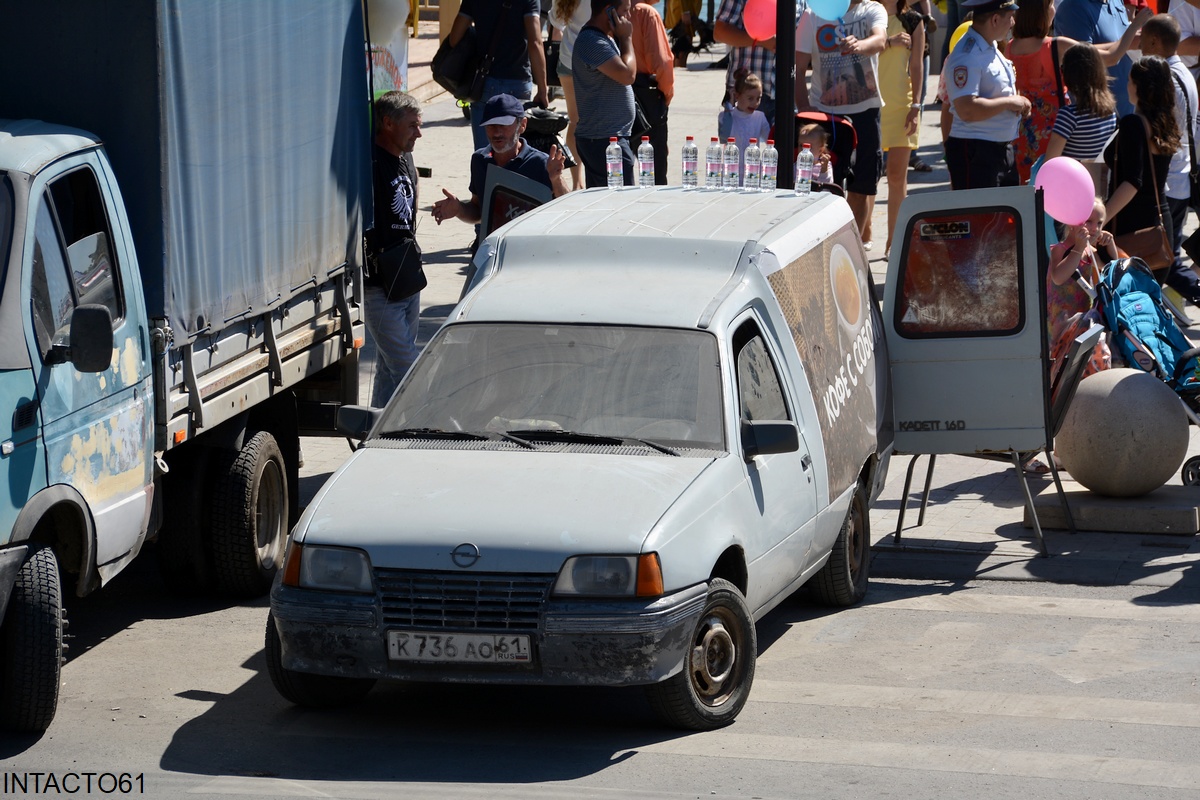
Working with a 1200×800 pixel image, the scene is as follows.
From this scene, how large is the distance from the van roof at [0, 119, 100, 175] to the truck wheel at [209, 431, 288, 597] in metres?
1.88

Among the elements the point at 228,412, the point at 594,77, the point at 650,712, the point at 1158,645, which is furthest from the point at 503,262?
the point at 594,77

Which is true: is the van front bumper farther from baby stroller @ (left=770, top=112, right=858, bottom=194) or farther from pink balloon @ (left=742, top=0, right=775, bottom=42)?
pink balloon @ (left=742, top=0, right=775, bottom=42)

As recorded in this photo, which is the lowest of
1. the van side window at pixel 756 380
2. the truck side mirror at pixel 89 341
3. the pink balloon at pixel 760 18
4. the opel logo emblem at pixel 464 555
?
the opel logo emblem at pixel 464 555

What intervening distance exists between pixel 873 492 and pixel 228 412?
3204 millimetres

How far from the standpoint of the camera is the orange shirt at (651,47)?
15.3 meters

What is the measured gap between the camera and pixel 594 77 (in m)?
14.3

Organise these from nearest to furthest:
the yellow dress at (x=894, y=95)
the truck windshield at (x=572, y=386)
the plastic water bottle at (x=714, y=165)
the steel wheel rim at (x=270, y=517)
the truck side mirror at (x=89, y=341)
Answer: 1. the truck side mirror at (x=89, y=341)
2. the truck windshield at (x=572, y=386)
3. the steel wheel rim at (x=270, y=517)
4. the plastic water bottle at (x=714, y=165)
5. the yellow dress at (x=894, y=95)

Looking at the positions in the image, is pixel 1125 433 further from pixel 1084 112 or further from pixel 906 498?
pixel 1084 112

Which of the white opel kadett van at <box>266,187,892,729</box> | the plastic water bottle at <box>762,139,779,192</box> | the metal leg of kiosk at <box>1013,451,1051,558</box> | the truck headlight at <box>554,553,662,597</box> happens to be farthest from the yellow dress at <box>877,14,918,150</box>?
the truck headlight at <box>554,553,662,597</box>

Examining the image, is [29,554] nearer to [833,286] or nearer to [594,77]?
[833,286]

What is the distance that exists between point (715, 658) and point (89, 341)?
264 centimetres

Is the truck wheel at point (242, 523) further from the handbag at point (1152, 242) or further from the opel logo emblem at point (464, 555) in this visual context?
the handbag at point (1152, 242)

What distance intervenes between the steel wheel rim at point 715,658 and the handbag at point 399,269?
420 cm

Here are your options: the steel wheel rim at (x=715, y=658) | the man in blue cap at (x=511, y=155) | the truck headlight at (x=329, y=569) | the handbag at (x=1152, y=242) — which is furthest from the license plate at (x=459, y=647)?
the handbag at (x=1152, y=242)
